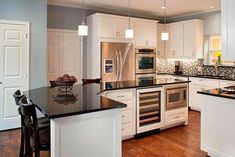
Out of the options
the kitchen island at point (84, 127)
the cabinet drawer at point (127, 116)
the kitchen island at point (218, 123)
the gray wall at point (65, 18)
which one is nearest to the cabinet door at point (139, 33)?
the gray wall at point (65, 18)

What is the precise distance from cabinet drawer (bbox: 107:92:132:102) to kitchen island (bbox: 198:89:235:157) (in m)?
→ 1.21

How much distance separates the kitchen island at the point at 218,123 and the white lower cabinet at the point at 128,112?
118 centimetres

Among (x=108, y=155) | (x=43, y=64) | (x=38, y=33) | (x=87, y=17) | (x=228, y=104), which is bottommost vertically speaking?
(x=108, y=155)

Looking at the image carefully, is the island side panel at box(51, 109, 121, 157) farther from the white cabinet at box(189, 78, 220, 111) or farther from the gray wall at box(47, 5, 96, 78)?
the white cabinet at box(189, 78, 220, 111)

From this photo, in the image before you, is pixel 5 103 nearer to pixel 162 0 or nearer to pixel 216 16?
pixel 162 0

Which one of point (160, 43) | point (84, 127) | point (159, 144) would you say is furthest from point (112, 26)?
point (84, 127)

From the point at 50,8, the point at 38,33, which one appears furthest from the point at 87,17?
the point at 38,33

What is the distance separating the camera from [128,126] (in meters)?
3.92

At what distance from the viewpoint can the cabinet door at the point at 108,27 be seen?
5.55m

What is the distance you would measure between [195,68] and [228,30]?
380 centimetres

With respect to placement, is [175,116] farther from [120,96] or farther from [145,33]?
[145,33]

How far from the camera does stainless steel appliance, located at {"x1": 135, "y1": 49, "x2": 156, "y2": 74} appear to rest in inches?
247

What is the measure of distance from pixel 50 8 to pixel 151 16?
3307mm

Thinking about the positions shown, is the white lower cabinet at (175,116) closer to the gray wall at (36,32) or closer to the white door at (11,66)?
the gray wall at (36,32)
